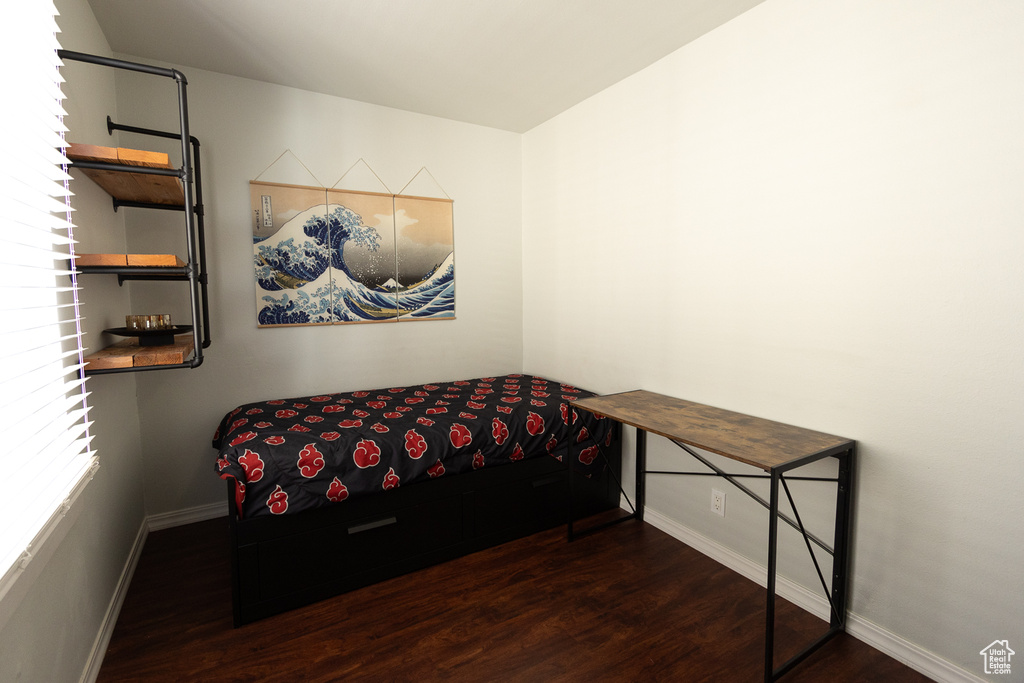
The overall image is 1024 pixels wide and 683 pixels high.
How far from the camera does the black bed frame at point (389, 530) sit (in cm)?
188

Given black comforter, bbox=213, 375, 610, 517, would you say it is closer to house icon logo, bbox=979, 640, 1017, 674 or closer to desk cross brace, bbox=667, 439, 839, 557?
desk cross brace, bbox=667, 439, 839, 557

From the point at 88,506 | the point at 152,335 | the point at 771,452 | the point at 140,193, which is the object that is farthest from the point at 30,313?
the point at 771,452

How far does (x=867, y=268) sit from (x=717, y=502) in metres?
1.21

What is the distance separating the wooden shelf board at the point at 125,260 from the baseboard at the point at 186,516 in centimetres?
163

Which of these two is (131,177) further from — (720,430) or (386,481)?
(720,430)

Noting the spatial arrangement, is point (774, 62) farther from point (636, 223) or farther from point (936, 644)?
point (936, 644)

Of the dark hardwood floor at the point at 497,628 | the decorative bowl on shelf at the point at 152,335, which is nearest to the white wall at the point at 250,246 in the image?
the dark hardwood floor at the point at 497,628

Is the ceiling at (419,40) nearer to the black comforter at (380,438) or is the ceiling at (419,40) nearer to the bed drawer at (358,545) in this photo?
the black comforter at (380,438)

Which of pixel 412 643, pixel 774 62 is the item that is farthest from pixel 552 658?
pixel 774 62

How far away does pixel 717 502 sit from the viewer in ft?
7.46

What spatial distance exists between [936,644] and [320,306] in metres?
3.12

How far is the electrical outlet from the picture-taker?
2.25 meters

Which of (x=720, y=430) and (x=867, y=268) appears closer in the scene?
(x=867, y=268)

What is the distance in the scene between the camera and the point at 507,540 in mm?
2434
